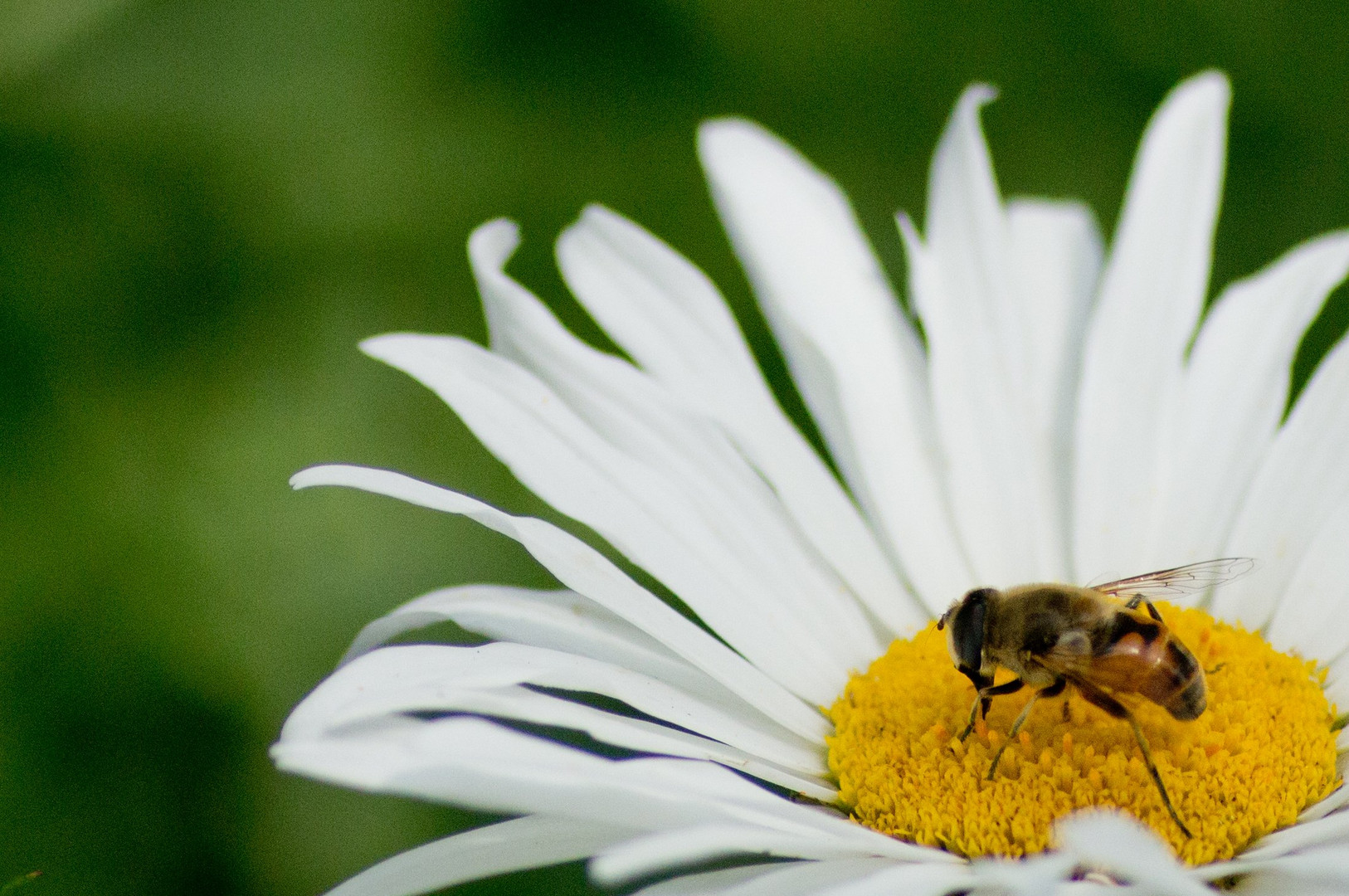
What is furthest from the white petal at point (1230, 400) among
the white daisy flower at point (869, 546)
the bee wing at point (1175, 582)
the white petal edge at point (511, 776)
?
the white petal edge at point (511, 776)

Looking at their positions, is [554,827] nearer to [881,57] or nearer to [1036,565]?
[1036,565]

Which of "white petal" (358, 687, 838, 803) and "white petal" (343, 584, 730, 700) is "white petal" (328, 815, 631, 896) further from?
"white petal" (343, 584, 730, 700)

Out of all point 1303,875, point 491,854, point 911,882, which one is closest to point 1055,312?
point 1303,875

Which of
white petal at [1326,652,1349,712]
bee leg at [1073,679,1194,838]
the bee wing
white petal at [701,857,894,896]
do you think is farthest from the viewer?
the bee wing

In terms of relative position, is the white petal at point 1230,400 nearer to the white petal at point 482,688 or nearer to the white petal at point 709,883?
the white petal at point 482,688

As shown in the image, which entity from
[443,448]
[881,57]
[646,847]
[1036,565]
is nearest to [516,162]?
[443,448]

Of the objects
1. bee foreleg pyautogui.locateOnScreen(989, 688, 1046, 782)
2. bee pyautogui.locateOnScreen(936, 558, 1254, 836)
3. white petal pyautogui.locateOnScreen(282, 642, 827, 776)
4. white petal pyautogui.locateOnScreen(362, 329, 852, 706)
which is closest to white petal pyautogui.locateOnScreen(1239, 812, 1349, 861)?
bee pyautogui.locateOnScreen(936, 558, 1254, 836)
